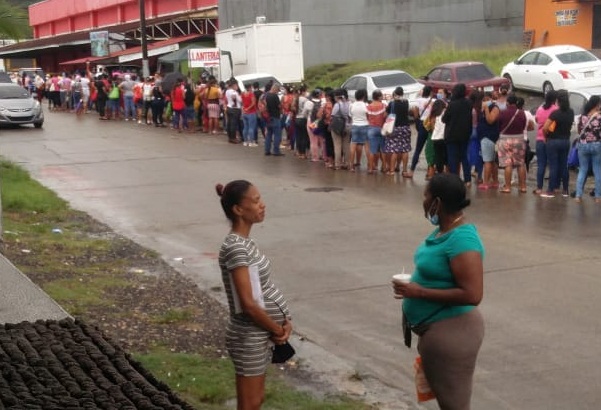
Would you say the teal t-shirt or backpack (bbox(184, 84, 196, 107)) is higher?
the teal t-shirt

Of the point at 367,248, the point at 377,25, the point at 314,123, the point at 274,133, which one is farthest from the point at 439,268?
the point at 377,25

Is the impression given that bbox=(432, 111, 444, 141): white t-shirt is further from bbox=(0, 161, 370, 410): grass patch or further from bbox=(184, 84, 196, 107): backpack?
bbox=(184, 84, 196, 107): backpack

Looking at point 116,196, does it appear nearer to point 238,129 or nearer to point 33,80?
point 238,129

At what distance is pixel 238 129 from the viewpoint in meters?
25.5

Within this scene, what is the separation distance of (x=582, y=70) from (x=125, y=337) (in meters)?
19.9

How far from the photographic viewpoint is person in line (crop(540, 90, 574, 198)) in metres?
14.5

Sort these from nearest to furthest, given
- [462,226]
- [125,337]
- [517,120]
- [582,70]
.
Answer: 1. [462,226]
2. [125,337]
3. [517,120]
4. [582,70]

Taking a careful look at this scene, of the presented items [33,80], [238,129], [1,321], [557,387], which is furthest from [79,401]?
[33,80]

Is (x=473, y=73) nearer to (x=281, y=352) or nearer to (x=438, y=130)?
(x=438, y=130)

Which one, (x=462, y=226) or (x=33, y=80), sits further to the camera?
(x=33, y=80)

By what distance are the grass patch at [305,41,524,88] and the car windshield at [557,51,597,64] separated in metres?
4.97

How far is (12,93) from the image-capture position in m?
31.0

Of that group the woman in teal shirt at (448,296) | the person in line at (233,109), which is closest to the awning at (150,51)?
the person in line at (233,109)

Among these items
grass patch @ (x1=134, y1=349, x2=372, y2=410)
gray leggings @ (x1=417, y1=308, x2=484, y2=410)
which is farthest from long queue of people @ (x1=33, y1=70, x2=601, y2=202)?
gray leggings @ (x1=417, y1=308, x2=484, y2=410)
